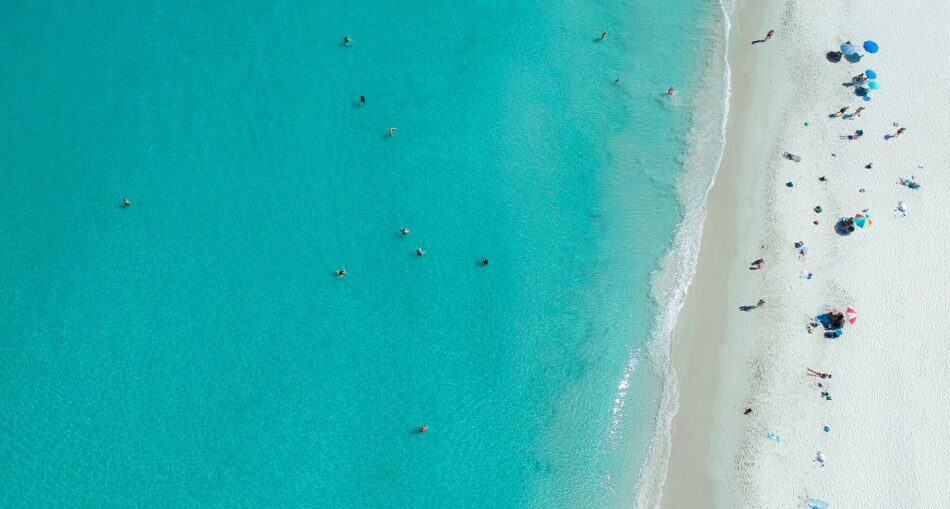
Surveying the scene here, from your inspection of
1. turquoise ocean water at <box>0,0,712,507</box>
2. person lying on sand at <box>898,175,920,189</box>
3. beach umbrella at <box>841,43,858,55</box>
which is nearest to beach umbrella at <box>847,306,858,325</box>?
person lying on sand at <box>898,175,920,189</box>

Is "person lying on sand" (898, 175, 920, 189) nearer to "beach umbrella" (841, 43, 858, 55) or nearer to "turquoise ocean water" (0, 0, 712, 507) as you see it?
"beach umbrella" (841, 43, 858, 55)

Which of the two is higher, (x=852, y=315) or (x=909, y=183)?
(x=909, y=183)

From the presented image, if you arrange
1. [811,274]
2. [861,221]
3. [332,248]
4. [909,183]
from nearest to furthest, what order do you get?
[332,248] < [811,274] < [861,221] < [909,183]

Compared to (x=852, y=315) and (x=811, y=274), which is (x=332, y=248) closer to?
(x=811, y=274)

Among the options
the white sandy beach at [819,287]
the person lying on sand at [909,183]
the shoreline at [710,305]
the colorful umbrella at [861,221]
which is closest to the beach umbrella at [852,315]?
the white sandy beach at [819,287]

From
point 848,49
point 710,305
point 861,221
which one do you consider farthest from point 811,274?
point 848,49
